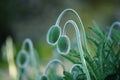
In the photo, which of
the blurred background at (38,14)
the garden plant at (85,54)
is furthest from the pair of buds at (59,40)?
the blurred background at (38,14)

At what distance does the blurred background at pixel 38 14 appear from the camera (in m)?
5.57

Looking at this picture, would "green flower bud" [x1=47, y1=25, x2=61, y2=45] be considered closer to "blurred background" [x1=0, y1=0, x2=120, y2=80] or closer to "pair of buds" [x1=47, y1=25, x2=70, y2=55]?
"pair of buds" [x1=47, y1=25, x2=70, y2=55]

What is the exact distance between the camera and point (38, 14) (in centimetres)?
585

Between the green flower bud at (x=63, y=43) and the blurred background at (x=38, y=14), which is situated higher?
the blurred background at (x=38, y=14)

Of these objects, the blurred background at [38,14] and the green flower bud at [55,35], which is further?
the blurred background at [38,14]

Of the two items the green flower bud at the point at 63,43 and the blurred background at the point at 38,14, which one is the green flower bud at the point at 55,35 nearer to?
the green flower bud at the point at 63,43

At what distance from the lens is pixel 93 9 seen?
5.73 metres

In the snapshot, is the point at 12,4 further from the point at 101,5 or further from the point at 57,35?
the point at 57,35

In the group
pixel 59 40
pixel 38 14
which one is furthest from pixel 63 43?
pixel 38 14

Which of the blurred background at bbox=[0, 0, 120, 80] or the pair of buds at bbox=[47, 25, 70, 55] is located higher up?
the blurred background at bbox=[0, 0, 120, 80]

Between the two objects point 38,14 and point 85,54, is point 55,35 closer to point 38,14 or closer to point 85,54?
point 85,54

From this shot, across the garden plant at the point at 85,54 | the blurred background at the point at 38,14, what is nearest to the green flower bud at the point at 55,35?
the garden plant at the point at 85,54

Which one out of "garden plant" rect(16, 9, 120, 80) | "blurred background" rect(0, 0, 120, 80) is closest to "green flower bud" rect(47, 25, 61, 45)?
"garden plant" rect(16, 9, 120, 80)

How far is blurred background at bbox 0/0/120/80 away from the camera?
5.57 meters
